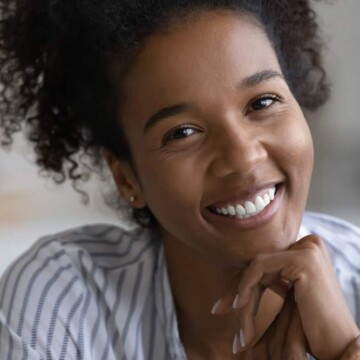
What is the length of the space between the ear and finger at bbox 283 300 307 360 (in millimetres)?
→ 286

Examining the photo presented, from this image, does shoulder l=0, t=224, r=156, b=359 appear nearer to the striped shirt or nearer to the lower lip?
the striped shirt

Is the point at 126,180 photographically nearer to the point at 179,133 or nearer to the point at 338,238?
the point at 179,133

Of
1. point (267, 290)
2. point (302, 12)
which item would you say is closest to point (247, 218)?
point (267, 290)

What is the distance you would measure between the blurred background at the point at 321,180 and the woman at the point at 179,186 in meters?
0.93

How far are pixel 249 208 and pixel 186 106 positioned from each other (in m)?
0.16

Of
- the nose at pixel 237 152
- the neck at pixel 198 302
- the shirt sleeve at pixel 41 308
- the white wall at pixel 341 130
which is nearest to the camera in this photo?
the nose at pixel 237 152

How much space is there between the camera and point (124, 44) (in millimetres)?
1151

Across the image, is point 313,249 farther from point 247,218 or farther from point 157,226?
point 157,226

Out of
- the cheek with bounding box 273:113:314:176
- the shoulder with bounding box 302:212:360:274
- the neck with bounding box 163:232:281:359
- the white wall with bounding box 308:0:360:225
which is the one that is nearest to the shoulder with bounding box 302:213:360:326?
the shoulder with bounding box 302:212:360:274

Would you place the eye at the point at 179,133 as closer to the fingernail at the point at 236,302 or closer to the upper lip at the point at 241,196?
the upper lip at the point at 241,196

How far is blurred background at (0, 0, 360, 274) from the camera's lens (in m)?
2.31

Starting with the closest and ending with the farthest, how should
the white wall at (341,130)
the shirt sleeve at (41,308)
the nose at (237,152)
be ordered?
the nose at (237,152) < the shirt sleeve at (41,308) < the white wall at (341,130)

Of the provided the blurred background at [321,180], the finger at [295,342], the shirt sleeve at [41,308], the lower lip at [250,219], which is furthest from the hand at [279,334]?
the blurred background at [321,180]

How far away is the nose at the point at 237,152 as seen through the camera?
42.2 inches
